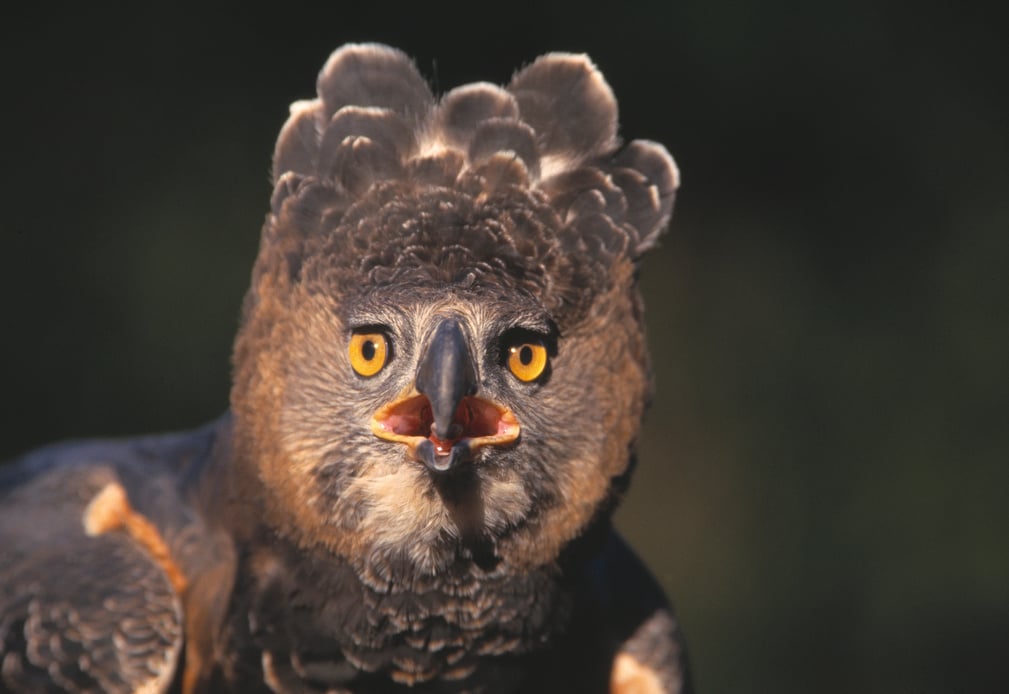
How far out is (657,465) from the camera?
5.66 metres

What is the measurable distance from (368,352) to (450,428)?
0.26 metres

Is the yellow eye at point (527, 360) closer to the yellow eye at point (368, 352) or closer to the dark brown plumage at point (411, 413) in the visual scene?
the dark brown plumage at point (411, 413)

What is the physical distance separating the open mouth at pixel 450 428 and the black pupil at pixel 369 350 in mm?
122

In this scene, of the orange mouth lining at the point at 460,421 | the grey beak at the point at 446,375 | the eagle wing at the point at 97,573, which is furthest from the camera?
the eagle wing at the point at 97,573

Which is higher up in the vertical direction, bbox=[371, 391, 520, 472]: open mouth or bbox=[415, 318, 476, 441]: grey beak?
bbox=[415, 318, 476, 441]: grey beak

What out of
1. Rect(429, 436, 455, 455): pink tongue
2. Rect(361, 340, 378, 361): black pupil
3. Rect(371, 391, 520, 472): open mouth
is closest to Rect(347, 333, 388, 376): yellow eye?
Rect(361, 340, 378, 361): black pupil

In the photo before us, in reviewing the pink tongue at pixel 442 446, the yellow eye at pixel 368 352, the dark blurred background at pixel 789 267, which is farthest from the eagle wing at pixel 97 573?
the dark blurred background at pixel 789 267

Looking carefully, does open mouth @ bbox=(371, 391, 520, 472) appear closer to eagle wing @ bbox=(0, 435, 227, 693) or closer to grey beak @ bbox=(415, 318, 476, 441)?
grey beak @ bbox=(415, 318, 476, 441)

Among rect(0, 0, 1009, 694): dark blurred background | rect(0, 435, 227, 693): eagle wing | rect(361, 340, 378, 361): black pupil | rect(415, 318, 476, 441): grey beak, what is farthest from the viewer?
rect(0, 0, 1009, 694): dark blurred background

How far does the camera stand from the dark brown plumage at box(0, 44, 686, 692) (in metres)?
2.17

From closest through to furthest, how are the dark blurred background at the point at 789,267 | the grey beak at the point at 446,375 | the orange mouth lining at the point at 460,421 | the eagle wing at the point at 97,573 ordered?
the grey beak at the point at 446,375, the orange mouth lining at the point at 460,421, the eagle wing at the point at 97,573, the dark blurred background at the point at 789,267

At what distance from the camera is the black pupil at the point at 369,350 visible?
2.21m

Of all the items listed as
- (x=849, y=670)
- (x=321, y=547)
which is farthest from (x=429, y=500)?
(x=849, y=670)

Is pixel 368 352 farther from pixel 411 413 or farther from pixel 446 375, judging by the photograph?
pixel 446 375
